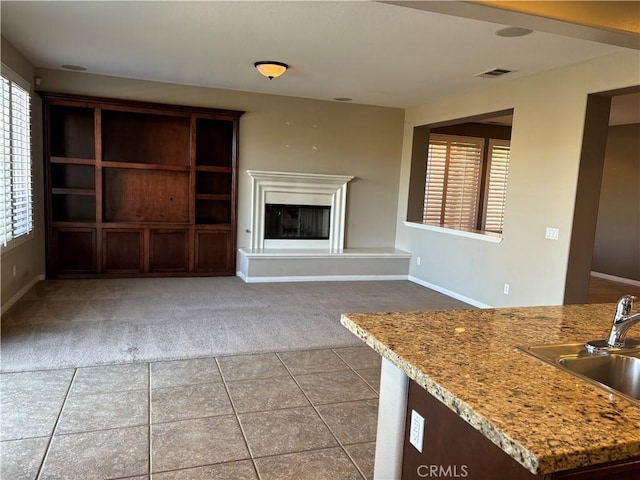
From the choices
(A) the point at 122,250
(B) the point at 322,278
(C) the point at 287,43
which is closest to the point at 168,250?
(A) the point at 122,250

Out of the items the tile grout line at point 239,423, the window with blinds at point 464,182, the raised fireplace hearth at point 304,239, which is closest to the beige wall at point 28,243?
the raised fireplace hearth at point 304,239

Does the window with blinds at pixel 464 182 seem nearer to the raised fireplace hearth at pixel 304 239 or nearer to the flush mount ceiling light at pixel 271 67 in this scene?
the raised fireplace hearth at pixel 304 239

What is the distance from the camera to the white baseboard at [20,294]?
465 cm

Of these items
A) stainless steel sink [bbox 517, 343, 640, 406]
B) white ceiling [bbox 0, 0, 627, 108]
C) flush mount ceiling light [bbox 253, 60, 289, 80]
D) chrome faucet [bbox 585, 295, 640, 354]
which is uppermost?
white ceiling [bbox 0, 0, 627, 108]

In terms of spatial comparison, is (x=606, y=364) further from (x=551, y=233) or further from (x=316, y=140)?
(x=316, y=140)

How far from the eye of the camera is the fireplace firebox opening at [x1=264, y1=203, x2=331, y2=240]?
7059mm

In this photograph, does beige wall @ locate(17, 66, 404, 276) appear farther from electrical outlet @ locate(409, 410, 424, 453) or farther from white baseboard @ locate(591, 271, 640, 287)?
electrical outlet @ locate(409, 410, 424, 453)

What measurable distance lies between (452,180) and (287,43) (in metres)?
4.70

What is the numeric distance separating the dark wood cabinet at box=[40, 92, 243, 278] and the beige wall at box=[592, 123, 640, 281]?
6130 millimetres

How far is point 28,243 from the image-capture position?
547cm

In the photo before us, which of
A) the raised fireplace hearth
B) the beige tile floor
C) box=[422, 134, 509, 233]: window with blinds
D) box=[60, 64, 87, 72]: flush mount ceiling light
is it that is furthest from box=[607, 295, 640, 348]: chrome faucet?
box=[422, 134, 509, 233]: window with blinds

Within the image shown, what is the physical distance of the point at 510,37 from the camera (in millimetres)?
3818

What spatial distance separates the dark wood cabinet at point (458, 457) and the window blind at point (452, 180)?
259 inches

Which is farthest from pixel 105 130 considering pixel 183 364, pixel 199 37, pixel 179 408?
pixel 179 408
